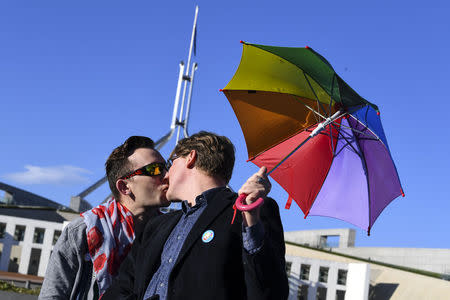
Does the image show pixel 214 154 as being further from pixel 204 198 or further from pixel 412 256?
pixel 412 256

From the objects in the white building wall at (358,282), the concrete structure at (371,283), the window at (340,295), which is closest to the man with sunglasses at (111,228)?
the concrete structure at (371,283)

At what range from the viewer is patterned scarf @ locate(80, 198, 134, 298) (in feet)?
10.9

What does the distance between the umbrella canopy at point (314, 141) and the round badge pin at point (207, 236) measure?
3.70ft

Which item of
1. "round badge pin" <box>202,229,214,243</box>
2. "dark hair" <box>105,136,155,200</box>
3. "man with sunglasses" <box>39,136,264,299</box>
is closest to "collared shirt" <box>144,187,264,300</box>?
"round badge pin" <box>202,229,214,243</box>

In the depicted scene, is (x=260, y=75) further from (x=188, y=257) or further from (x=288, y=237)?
(x=288, y=237)

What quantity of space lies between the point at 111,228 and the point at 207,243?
1248mm

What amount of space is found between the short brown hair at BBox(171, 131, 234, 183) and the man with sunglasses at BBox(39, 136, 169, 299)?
77cm

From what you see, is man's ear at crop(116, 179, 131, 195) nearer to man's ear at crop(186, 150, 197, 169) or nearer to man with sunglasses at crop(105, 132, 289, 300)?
man with sunglasses at crop(105, 132, 289, 300)

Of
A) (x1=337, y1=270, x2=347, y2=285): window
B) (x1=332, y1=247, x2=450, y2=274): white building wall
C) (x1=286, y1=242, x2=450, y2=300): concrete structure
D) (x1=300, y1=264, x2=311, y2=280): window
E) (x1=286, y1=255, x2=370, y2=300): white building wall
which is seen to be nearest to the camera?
(x1=286, y1=255, x2=370, y2=300): white building wall

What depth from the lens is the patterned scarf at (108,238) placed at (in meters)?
3.34

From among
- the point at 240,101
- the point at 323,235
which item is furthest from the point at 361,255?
the point at 240,101

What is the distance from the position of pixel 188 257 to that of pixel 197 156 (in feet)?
2.10

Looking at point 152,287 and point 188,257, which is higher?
point 188,257

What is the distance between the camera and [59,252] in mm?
3375
